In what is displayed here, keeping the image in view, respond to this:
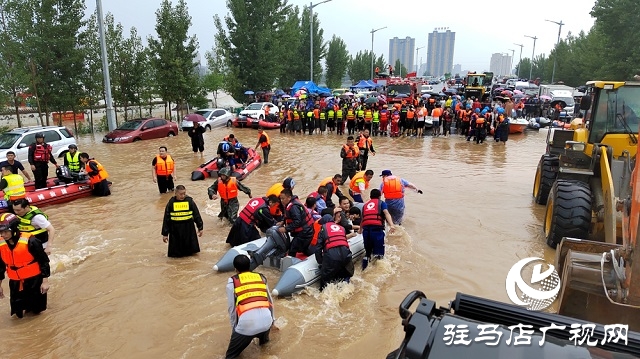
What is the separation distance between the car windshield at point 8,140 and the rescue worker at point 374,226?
13.2 m

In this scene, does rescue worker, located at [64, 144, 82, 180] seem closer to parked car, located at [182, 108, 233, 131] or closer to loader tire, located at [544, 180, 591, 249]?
loader tire, located at [544, 180, 591, 249]

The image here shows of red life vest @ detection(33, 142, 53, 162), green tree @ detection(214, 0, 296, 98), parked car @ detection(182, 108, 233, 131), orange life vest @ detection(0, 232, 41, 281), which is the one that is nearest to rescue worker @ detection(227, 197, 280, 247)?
orange life vest @ detection(0, 232, 41, 281)

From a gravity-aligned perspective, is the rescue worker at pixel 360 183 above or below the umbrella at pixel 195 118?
below

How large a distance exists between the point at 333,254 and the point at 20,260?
4082mm

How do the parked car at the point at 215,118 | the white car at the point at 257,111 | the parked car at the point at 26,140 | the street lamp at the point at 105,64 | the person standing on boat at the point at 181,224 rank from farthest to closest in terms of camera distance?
the white car at the point at 257,111 < the parked car at the point at 215,118 < the street lamp at the point at 105,64 < the parked car at the point at 26,140 < the person standing on boat at the point at 181,224

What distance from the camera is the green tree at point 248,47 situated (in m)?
36.1

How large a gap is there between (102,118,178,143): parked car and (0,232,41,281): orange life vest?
16.9 metres

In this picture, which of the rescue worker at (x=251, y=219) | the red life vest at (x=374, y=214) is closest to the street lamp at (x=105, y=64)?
the rescue worker at (x=251, y=219)

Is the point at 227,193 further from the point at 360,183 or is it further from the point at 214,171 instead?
the point at 214,171

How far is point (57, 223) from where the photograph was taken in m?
10.8

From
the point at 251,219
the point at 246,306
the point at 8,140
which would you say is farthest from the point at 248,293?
the point at 8,140

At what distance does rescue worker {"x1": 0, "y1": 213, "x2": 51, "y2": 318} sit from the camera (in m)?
6.01

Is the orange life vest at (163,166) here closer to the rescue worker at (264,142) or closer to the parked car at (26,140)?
the parked car at (26,140)

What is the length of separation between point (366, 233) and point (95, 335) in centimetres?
425
